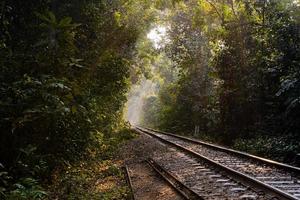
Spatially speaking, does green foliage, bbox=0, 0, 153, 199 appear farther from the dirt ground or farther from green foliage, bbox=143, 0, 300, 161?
green foliage, bbox=143, 0, 300, 161

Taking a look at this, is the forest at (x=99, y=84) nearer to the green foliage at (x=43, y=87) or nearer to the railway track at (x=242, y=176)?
the green foliage at (x=43, y=87)

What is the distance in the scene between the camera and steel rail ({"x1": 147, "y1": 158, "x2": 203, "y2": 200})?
27.2 feet

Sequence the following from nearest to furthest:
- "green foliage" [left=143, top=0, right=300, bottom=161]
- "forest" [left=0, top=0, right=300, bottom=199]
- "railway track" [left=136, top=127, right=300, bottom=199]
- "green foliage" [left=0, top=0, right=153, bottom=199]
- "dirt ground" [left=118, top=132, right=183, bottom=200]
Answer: "railway track" [left=136, top=127, right=300, bottom=199] → "dirt ground" [left=118, top=132, right=183, bottom=200] → "green foliage" [left=0, top=0, right=153, bottom=199] → "forest" [left=0, top=0, right=300, bottom=199] → "green foliage" [left=143, top=0, right=300, bottom=161]

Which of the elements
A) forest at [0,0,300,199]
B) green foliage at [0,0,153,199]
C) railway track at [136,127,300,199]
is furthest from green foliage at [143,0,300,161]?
green foliage at [0,0,153,199]

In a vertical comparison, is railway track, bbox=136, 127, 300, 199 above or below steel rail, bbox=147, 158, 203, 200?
above

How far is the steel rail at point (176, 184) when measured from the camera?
828cm

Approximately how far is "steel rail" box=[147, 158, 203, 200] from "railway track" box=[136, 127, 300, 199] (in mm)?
180

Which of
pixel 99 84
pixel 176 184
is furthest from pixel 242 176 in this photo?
pixel 99 84

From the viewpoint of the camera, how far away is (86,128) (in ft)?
49.7

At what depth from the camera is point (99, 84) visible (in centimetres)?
1966

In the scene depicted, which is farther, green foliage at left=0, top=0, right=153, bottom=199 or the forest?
the forest

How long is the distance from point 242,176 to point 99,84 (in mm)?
11533

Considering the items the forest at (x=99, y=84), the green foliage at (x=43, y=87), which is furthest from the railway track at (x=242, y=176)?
the green foliage at (x=43, y=87)

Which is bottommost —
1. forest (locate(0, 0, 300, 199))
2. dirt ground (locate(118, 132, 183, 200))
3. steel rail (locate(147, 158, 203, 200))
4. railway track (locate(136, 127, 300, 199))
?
dirt ground (locate(118, 132, 183, 200))
